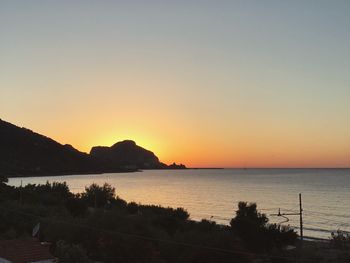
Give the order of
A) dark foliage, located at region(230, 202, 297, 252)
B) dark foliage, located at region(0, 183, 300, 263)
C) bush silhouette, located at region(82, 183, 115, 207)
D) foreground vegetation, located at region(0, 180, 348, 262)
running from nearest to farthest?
dark foliage, located at region(0, 183, 300, 263)
foreground vegetation, located at region(0, 180, 348, 262)
dark foliage, located at region(230, 202, 297, 252)
bush silhouette, located at region(82, 183, 115, 207)

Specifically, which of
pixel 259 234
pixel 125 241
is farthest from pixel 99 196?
pixel 125 241

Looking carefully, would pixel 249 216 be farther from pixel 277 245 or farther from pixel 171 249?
pixel 171 249

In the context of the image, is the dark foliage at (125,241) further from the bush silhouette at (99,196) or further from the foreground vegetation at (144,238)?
the bush silhouette at (99,196)

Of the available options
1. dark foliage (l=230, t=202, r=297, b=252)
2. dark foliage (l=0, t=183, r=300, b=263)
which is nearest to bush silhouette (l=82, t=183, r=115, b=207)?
dark foliage (l=0, t=183, r=300, b=263)

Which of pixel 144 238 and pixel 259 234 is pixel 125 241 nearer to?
pixel 144 238

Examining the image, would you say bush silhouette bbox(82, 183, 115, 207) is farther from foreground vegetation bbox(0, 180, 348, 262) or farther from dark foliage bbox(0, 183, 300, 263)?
dark foliage bbox(0, 183, 300, 263)

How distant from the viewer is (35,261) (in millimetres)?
18422

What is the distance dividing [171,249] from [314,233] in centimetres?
3231

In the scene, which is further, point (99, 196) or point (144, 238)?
point (99, 196)

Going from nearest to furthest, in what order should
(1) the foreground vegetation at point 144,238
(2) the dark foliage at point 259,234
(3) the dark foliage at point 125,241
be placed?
1. (3) the dark foliage at point 125,241
2. (1) the foreground vegetation at point 144,238
3. (2) the dark foliage at point 259,234

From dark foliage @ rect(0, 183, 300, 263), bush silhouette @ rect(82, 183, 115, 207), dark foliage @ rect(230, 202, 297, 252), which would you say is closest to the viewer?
dark foliage @ rect(0, 183, 300, 263)

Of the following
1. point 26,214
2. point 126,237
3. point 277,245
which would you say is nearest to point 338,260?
point 277,245

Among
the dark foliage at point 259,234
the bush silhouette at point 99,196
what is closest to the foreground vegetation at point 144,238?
the dark foliage at point 259,234

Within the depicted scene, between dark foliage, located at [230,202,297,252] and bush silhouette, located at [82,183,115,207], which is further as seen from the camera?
bush silhouette, located at [82,183,115,207]
